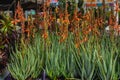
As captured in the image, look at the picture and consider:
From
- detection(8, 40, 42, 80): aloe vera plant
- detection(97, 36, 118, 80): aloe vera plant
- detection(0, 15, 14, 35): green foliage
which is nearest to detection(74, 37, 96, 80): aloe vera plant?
detection(97, 36, 118, 80): aloe vera plant

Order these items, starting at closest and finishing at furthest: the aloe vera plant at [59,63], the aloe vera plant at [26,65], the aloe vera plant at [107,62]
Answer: the aloe vera plant at [107,62] → the aloe vera plant at [59,63] → the aloe vera plant at [26,65]

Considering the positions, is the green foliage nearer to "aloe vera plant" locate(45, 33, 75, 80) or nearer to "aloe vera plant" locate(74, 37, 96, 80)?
"aloe vera plant" locate(45, 33, 75, 80)

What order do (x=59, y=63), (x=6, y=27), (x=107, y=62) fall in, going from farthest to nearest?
(x=6, y=27)
(x=59, y=63)
(x=107, y=62)

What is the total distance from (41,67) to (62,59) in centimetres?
38

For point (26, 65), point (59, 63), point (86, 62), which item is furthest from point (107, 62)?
point (26, 65)

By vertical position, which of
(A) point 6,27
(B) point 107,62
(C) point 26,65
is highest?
(A) point 6,27

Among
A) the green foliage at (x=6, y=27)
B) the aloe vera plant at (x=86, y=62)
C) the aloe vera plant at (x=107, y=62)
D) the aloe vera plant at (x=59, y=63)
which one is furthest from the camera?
the green foliage at (x=6, y=27)

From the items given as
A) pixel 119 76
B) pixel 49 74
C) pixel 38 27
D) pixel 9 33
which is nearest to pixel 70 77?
pixel 49 74

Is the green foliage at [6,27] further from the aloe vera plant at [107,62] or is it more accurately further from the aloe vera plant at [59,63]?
the aloe vera plant at [107,62]

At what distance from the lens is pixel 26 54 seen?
20.0 feet

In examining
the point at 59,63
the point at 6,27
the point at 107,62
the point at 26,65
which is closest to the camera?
the point at 107,62

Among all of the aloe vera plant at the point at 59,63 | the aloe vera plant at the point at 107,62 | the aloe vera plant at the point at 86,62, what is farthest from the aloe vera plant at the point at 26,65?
the aloe vera plant at the point at 107,62

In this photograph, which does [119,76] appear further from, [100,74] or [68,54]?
[68,54]

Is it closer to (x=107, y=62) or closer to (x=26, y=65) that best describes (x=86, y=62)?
(x=107, y=62)
